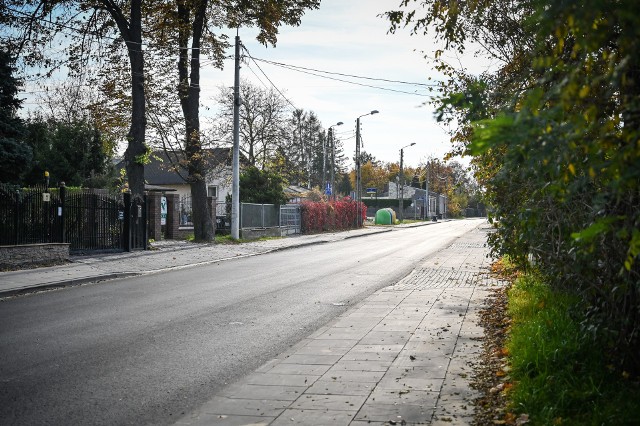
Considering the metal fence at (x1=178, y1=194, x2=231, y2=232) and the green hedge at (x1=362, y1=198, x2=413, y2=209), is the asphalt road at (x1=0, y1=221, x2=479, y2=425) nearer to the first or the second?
the metal fence at (x1=178, y1=194, x2=231, y2=232)

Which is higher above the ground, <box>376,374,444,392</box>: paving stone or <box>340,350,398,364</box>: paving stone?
<box>376,374,444,392</box>: paving stone

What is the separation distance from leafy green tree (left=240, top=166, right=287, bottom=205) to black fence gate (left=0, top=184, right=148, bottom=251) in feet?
48.2

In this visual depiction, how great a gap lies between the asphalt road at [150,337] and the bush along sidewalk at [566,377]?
2886 mm

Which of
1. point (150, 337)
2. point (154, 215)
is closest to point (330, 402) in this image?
point (150, 337)

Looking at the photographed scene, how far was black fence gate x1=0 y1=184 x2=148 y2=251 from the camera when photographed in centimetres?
1802

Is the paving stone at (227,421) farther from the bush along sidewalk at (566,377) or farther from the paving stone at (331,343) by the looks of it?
the paving stone at (331,343)

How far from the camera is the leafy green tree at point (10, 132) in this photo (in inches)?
972

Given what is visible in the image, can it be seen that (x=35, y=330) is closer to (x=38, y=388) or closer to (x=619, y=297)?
(x=38, y=388)

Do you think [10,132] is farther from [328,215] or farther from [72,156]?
[328,215]

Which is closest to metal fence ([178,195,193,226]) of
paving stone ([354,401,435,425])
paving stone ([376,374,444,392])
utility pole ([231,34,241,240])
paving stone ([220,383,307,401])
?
utility pole ([231,34,241,240])

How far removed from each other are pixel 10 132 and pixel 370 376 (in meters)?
23.3

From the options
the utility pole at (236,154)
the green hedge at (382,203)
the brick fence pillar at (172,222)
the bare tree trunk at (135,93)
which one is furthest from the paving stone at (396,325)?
the green hedge at (382,203)

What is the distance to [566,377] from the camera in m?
5.45

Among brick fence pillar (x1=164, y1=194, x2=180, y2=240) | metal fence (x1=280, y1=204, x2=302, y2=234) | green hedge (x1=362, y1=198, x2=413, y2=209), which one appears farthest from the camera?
green hedge (x1=362, y1=198, x2=413, y2=209)
